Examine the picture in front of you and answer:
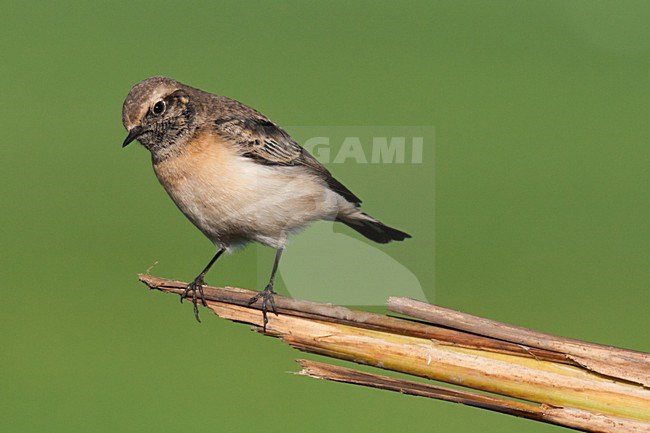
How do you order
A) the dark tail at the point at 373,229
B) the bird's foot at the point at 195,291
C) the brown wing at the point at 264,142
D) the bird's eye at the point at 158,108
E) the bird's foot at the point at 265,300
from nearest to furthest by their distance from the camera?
the bird's foot at the point at 265,300 < the bird's eye at the point at 158,108 < the bird's foot at the point at 195,291 < the brown wing at the point at 264,142 < the dark tail at the point at 373,229

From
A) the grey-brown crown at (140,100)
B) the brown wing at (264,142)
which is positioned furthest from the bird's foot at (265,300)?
the grey-brown crown at (140,100)

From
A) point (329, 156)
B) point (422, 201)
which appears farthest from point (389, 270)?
point (329, 156)

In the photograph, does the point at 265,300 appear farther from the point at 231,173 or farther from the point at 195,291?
the point at 231,173

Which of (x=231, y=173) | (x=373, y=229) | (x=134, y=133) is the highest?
(x=134, y=133)

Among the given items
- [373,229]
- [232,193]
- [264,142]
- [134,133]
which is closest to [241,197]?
[232,193]

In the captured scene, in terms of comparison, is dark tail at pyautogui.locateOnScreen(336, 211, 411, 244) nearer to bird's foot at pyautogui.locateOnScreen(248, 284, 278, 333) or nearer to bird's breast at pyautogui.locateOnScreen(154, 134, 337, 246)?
bird's breast at pyautogui.locateOnScreen(154, 134, 337, 246)

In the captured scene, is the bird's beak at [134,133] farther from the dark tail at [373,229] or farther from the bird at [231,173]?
the dark tail at [373,229]

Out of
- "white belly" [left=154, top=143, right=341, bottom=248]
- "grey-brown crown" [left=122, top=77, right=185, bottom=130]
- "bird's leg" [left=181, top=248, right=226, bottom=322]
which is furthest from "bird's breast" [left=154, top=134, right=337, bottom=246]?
"grey-brown crown" [left=122, top=77, right=185, bottom=130]

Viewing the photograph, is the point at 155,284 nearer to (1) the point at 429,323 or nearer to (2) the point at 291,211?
(2) the point at 291,211
